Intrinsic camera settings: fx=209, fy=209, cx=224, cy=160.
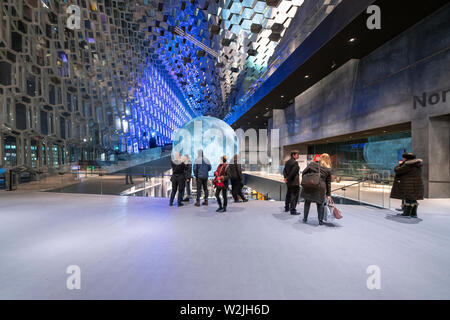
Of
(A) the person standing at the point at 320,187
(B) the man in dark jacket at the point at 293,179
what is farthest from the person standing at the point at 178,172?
(A) the person standing at the point at 320,187

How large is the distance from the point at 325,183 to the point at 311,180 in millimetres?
370

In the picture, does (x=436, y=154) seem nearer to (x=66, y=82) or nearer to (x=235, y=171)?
(x=235, y=171)

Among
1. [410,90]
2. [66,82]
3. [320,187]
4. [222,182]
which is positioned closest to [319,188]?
[320,187]

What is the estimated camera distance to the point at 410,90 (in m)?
8.16

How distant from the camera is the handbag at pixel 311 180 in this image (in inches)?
159

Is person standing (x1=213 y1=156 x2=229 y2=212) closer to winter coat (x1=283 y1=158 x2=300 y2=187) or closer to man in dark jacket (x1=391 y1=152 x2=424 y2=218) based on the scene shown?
winter coat (x1=283 y1=158 x2=300 y2=187)

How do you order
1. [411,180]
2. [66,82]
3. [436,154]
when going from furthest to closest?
[66,82] < [436,154] < [411,180]

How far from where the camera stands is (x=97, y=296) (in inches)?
77.3

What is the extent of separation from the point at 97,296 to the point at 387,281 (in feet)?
9.64

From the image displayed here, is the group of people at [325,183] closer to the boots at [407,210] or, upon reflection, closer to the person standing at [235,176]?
the boots at [407,210]

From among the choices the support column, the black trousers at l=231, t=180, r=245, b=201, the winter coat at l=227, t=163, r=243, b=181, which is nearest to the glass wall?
the support column

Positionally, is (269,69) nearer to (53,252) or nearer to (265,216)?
(265,216)

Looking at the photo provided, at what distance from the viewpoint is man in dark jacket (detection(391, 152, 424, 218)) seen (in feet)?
15.2

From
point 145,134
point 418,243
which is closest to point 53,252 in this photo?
point 418,243
